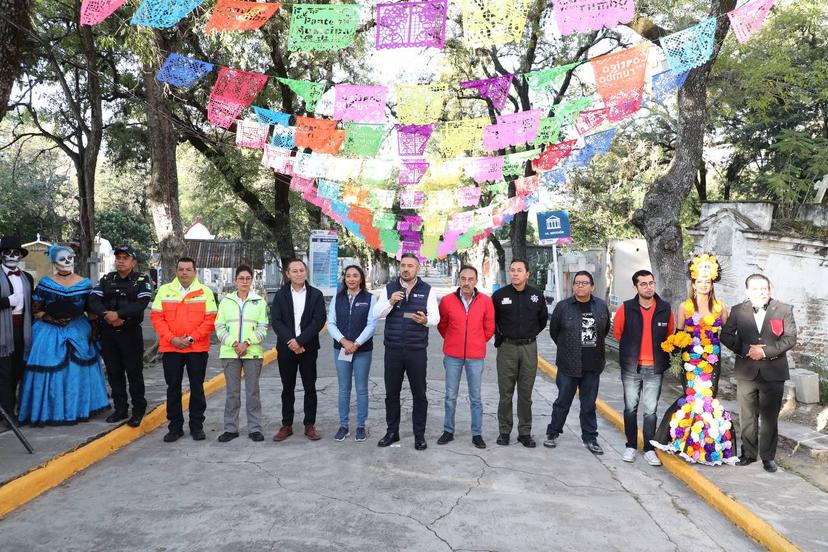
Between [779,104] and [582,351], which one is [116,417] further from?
[779,104]

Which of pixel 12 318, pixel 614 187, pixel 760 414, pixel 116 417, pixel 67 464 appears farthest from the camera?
pixel 614 187

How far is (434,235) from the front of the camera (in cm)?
2000

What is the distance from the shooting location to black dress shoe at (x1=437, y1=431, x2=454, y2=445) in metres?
5.89

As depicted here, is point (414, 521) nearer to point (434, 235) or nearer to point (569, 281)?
point (434, 235)

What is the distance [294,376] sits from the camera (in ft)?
19.8

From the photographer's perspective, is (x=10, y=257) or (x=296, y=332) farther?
(x=296, y=332)

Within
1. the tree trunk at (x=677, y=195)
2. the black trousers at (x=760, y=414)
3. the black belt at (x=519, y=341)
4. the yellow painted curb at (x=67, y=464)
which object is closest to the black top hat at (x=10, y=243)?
the yellow painted curb at (x=67, y=464)

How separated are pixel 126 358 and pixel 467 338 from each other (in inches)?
135

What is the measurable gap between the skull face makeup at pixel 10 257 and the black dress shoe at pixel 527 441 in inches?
206

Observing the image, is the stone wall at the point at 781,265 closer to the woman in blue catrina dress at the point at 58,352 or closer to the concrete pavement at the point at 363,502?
the concrete pavement at the point at 363,502

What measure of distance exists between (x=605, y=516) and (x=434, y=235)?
16.1 m

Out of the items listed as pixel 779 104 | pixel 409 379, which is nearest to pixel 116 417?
pixel 409 379

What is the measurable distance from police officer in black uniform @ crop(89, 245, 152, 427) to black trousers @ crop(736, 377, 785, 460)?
5740 mm

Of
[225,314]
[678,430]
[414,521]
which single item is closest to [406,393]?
[225,314]
